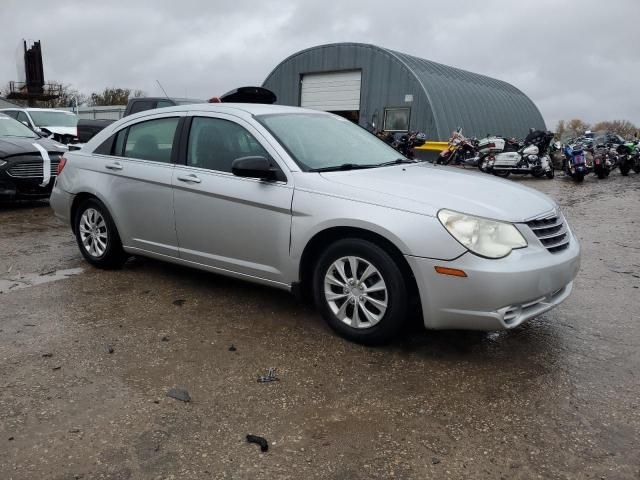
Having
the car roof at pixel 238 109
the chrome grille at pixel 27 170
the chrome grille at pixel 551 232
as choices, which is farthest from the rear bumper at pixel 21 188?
the chrome grille at pixel 551 232

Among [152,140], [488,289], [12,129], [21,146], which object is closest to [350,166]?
[488,289]

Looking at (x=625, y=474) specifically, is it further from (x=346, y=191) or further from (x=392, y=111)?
(x=392, y=111)

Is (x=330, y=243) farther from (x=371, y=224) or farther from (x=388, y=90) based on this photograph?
(x=388, y=90)

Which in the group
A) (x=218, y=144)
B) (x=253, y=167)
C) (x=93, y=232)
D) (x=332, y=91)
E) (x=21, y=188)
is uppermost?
(x=332, y=91)

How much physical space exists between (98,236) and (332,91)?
19.9 m

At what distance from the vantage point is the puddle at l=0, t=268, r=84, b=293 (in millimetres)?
4724

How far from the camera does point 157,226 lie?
4.51 metres

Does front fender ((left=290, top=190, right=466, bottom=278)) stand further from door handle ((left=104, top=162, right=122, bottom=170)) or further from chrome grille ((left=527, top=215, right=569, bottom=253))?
door handle ((left=104, top=162, right=122, bottom=170))

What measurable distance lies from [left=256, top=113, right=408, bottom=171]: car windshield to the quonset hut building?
16748 millimetres

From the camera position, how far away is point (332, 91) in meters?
23.7

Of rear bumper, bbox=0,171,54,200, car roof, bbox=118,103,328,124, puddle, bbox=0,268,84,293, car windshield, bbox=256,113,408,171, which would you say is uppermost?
car roof, bbox=118,103,328,124

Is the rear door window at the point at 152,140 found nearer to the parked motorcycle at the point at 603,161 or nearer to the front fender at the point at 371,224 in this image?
the front fender at the point at 371,224

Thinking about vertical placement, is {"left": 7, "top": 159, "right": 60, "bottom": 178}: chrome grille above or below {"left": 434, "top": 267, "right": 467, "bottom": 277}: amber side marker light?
below

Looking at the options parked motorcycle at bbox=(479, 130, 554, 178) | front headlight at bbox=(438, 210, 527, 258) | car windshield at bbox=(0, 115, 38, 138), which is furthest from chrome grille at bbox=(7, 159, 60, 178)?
parked motorcycle at bbox=(479, 130, 554, 178)
